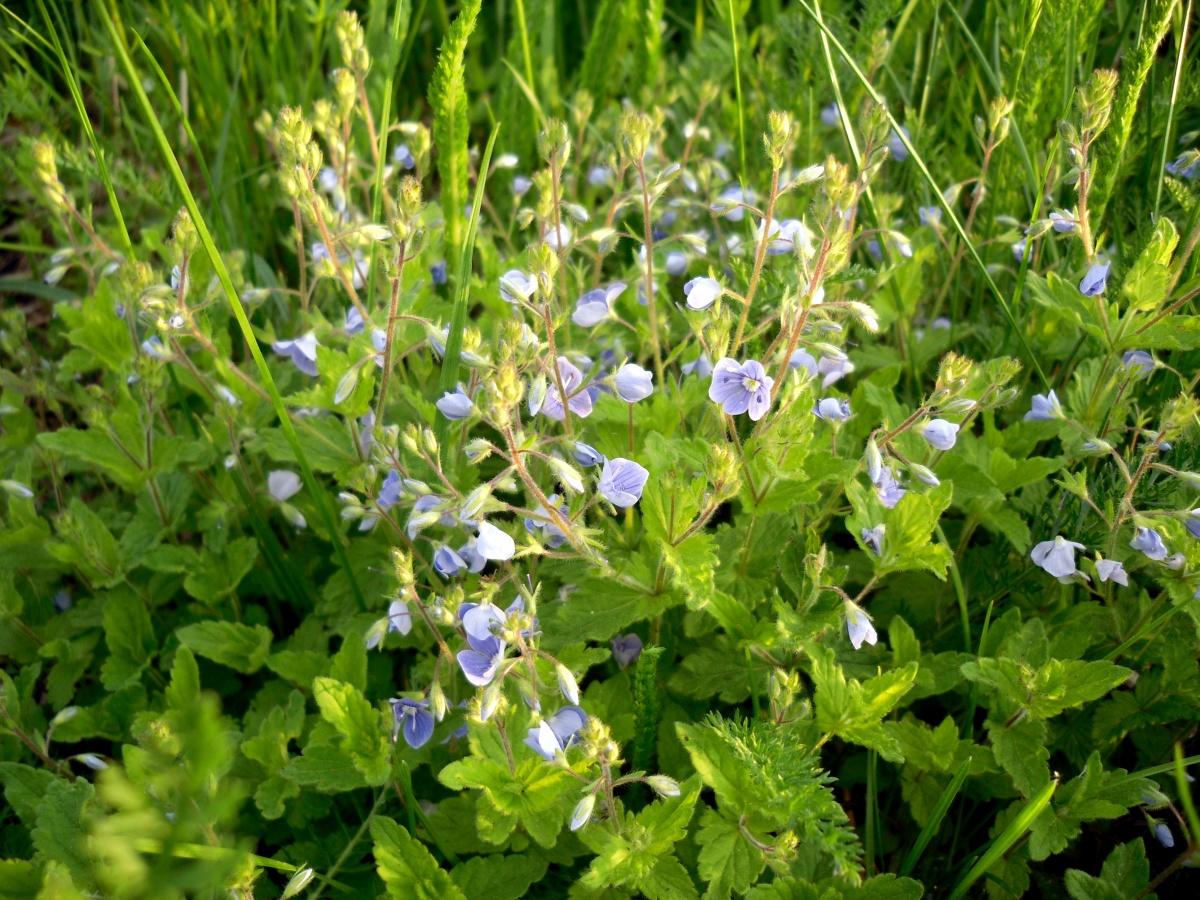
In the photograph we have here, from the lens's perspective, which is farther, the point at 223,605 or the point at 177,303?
the point at 223,605

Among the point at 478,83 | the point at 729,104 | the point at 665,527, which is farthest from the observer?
the point at 478,83

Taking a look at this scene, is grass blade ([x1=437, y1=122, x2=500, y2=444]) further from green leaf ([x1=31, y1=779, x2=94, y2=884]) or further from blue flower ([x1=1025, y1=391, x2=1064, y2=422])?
blue flower ([x1=1025, y1=391, x2=1064, y2=422])

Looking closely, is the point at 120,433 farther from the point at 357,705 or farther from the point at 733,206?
the point at 733,206

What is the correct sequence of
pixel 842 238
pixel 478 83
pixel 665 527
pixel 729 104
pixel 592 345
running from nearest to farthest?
1. pixel 842 238
2. pixel 665 527
3. pixel 592 345
4. pixel 729 104
5. pixel 478 83

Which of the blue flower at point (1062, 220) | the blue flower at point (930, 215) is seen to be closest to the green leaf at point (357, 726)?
the blue flower at point (1062, 220)

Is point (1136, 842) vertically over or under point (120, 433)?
under

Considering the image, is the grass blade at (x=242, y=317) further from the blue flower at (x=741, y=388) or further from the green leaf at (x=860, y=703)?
the green leaf at (x=860, y=703)

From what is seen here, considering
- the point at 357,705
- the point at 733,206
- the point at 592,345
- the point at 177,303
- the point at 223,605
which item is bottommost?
the point at 223,605

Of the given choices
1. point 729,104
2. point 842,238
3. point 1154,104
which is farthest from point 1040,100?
point 842,238
